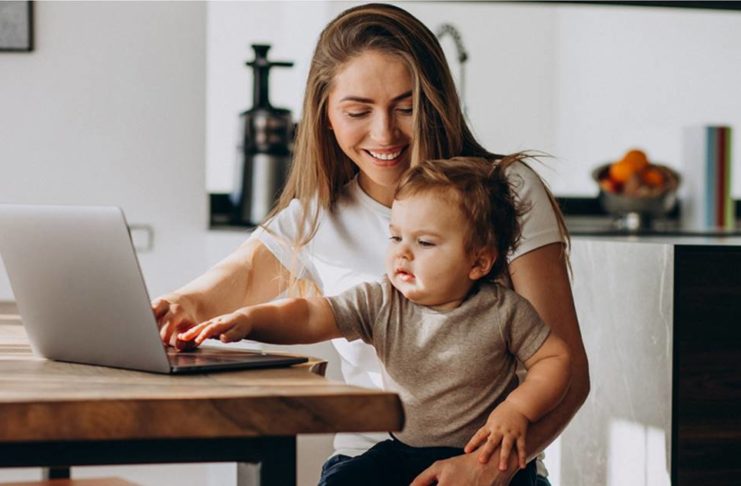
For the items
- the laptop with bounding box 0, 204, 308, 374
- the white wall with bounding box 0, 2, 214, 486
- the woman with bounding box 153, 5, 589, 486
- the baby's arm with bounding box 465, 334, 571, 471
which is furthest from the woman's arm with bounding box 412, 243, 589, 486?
the white wall with bounding box 0, 2, 214, 486

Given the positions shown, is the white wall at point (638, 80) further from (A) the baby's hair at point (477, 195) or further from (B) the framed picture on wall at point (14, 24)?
(A) the baby's hair at point (477, 195)

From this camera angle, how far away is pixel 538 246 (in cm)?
173

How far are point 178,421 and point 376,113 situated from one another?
0.86 meters

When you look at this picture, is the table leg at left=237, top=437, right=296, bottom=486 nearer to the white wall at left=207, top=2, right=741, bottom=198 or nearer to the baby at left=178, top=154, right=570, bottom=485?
the baby at left=178, top=154, right=570, bottom=485

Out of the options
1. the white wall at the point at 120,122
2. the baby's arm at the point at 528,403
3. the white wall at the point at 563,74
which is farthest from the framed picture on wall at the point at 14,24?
the baby's arm at the point at 528,403

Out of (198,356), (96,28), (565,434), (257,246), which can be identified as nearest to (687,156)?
(565,434)

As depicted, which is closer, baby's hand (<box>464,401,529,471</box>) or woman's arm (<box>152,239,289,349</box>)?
baby's hand (<box>464,401,529,471</box>)

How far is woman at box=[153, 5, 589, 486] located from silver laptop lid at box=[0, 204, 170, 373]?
0.22 metres

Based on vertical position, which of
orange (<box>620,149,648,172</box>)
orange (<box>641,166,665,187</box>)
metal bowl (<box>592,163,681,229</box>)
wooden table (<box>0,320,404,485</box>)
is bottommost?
wooden table (<box>0,320,404,485</box>)

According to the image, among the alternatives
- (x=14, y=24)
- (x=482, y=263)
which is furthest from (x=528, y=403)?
(x=14, y=24)

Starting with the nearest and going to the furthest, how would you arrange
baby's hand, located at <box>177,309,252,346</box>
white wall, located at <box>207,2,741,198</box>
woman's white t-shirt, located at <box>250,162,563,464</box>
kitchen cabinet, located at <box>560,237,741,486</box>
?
baby's hand, located at <box>177,309,252,346</box> → woman's white t-shirt, located at <box>250,162,563,464</box> → kitchen cabinet, located at <box>560,237,741,486</box> → white wall, located at <box>207,2,741,198</box>

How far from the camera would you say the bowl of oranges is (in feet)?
12.8

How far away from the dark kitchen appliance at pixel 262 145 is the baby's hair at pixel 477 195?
1661mm

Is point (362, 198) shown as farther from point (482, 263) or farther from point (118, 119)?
point (118, 119)
